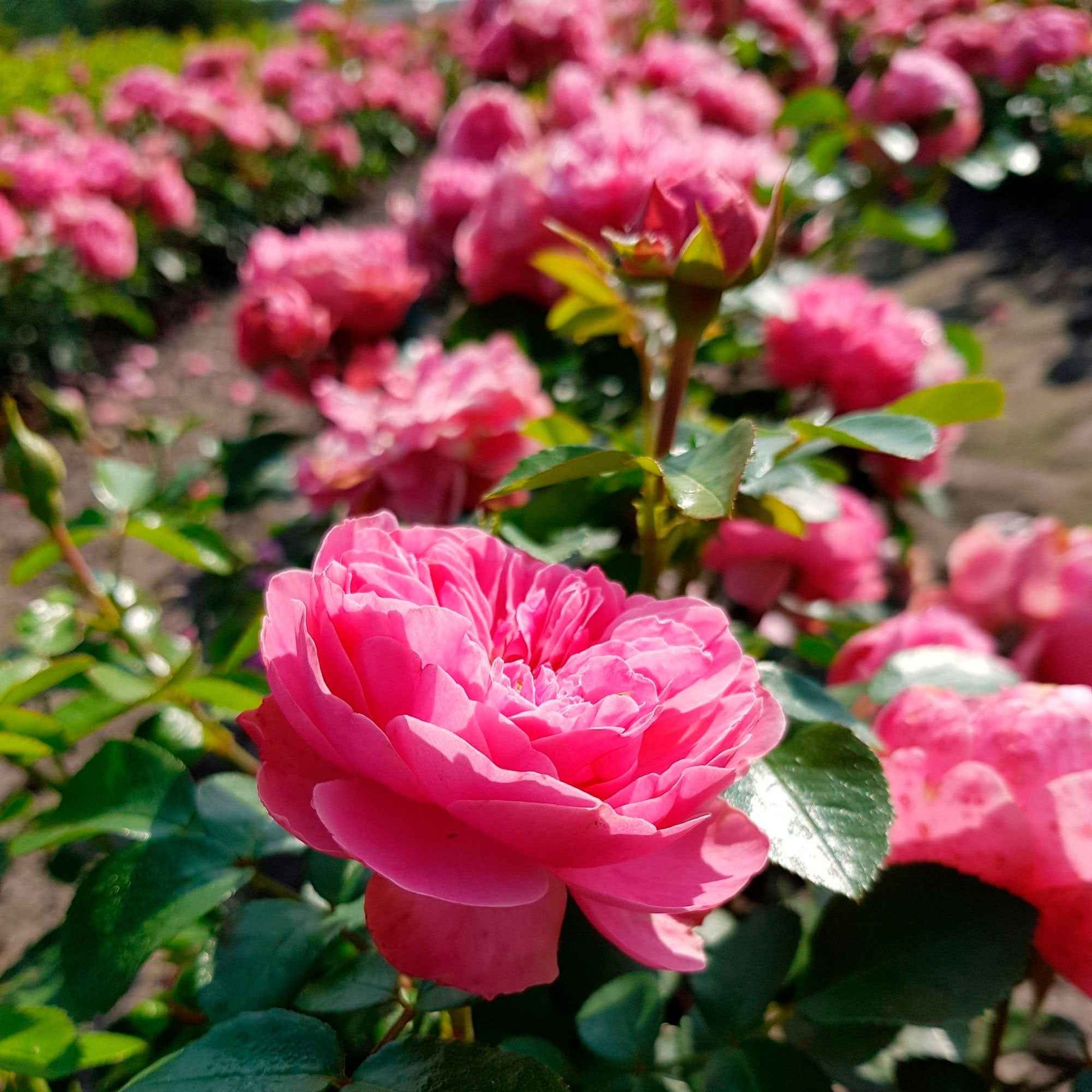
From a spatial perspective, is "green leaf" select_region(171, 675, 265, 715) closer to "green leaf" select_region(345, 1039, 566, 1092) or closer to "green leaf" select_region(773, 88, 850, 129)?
"green leaf" select_region(345, 1039, 566, 1092)

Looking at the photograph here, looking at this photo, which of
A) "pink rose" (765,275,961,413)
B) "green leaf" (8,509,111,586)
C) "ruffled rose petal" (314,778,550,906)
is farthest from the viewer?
"pink rose" (765,275,961,413)

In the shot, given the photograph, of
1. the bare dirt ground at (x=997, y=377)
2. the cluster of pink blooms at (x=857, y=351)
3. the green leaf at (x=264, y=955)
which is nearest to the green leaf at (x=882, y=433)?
the green leaf at (x=264, y=955)

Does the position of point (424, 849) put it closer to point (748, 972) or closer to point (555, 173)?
point (748, 972)

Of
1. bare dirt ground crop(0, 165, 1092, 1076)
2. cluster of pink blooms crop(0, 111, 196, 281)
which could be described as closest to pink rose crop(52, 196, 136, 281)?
cluster of pink blooms crop(0, 111, 196, 281)

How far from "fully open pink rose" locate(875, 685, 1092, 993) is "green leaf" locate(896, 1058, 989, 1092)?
78 millimetres

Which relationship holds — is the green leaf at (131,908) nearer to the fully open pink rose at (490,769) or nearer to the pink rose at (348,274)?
the fully open pink rose at (490,769)

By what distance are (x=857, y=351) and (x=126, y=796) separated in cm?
69

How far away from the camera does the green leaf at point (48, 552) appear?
61 cm

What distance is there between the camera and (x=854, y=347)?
2.52ft

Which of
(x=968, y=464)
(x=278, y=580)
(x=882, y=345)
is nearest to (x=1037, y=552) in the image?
(x=882, y=345)

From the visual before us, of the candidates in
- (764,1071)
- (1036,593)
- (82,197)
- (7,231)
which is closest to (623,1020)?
(764,1071)

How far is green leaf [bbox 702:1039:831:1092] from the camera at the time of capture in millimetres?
356

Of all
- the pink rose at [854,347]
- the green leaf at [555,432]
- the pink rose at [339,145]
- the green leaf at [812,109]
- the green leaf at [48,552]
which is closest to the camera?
the green leaf at [555,432]

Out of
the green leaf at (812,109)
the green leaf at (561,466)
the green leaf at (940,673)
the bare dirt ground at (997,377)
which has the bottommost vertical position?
the bare dirt ground at (997,377)
